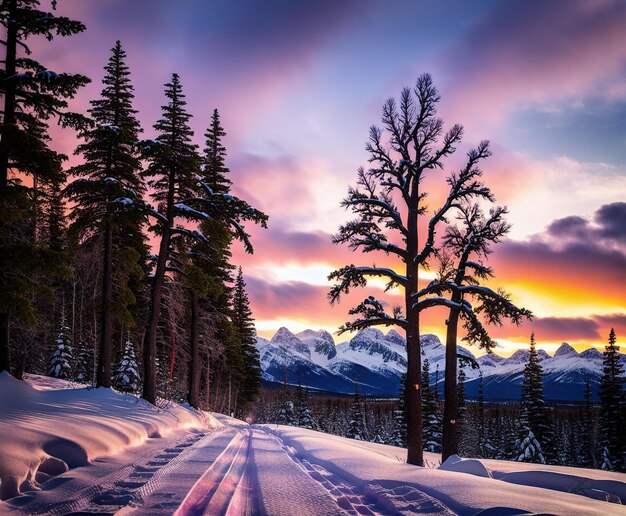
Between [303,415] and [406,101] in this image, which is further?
[303,415]

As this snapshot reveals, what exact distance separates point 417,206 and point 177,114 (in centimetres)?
1453

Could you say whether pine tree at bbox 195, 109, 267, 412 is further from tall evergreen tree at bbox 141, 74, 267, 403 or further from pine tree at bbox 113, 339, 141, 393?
pine tree at bbox 113, 339, 141, 393

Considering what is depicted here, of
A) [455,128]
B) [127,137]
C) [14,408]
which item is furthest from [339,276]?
[127,137]

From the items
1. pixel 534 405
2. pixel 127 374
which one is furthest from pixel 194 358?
pixel 534 405

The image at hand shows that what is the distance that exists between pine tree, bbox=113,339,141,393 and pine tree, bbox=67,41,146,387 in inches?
726

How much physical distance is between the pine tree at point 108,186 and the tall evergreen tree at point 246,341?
25.8 metres

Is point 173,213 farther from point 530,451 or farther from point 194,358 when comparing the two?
point 530,451

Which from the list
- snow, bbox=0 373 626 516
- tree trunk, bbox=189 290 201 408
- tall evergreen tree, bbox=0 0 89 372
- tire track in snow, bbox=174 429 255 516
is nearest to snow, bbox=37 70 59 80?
tall evergreen tree, bbox=0 0 89 372

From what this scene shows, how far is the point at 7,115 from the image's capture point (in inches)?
473

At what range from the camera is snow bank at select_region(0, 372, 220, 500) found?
206 inches

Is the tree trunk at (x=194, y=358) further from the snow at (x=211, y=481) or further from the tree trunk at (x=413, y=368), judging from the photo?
the tree trunk at (x=413, y=368)

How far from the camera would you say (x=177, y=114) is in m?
20.8

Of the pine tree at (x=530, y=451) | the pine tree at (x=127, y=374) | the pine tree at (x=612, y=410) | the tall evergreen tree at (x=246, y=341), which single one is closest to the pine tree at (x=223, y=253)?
the tall evergreen tree at (x=246, y=341)

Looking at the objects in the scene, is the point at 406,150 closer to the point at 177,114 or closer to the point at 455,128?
the point at 455,128
